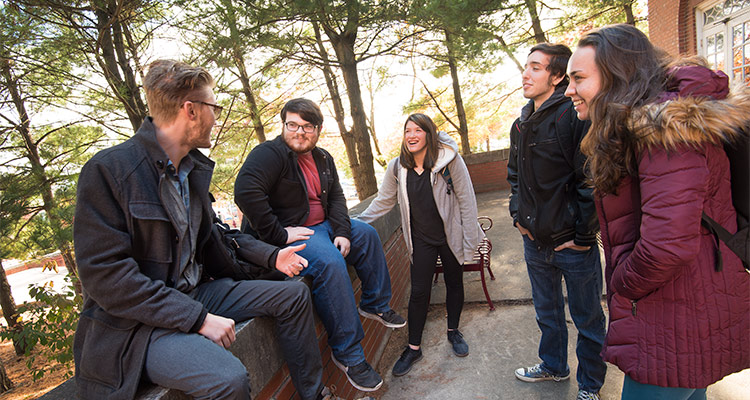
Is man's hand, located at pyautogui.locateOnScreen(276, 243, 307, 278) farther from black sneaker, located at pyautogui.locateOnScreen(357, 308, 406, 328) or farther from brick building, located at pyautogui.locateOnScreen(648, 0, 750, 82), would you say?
brick building, located at pyautogui.locateOnScreen(648, 0, 750, 82)

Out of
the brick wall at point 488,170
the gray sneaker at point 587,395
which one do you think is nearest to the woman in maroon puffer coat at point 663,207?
the gray sneaker at point 587,395

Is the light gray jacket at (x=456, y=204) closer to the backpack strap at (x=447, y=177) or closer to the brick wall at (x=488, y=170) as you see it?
the backpack strap at (x=447, y=177)

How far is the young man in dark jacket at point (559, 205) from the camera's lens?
213cm

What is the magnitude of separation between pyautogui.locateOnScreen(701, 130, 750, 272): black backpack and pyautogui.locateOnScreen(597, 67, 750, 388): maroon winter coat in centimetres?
3

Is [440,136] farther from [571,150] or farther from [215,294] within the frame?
[215,294]

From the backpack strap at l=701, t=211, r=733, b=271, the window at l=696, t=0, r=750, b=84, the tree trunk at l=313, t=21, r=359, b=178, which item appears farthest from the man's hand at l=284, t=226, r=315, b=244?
the window at l=696, t=0, r=750, b=84

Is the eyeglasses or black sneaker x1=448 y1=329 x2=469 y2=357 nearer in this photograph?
the eyeglasses

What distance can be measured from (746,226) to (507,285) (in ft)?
10.7

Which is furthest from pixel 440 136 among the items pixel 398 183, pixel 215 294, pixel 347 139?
pixel 347 139

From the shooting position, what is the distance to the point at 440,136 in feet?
10.2

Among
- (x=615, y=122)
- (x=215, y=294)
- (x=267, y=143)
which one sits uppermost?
(x=267, y=143)

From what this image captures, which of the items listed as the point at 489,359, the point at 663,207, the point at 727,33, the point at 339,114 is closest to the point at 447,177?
the point at 489,359

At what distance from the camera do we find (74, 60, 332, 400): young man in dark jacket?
138 centimetres

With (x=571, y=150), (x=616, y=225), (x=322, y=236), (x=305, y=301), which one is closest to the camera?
(x=616, y=225)
